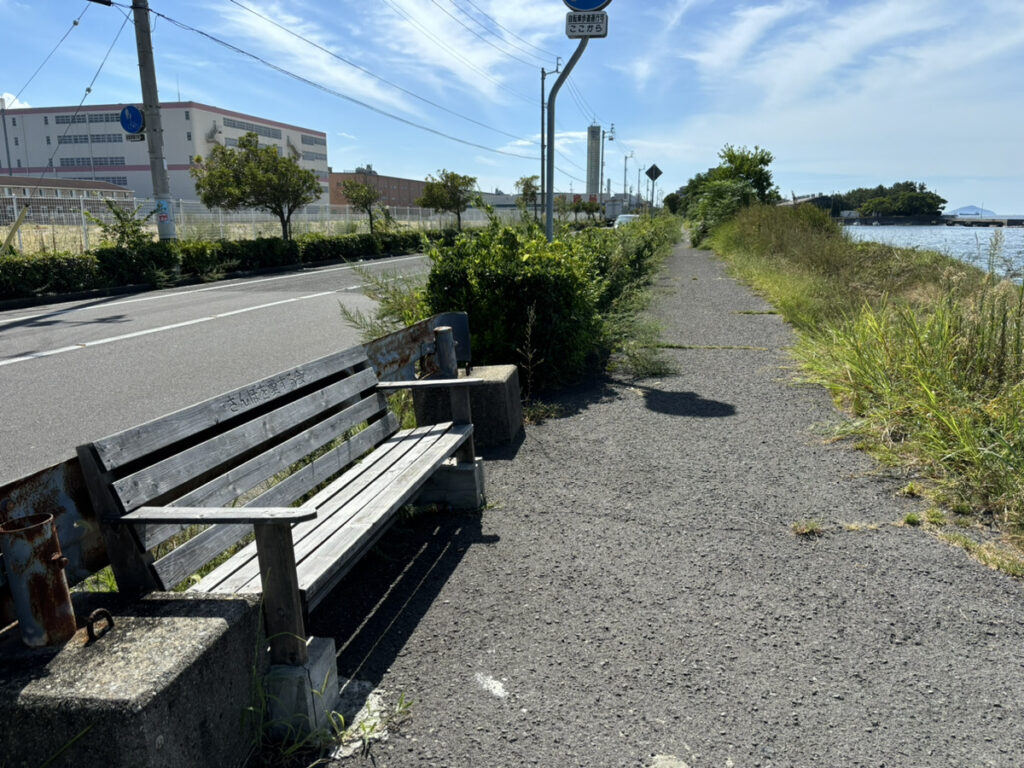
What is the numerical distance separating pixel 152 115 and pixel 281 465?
18.1 meters

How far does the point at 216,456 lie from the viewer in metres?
2.69

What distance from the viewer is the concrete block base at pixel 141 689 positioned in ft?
5.70

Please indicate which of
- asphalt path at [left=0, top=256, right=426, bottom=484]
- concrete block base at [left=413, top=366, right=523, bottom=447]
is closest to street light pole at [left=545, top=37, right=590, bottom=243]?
asphalt path at [left=0, top=256, right=426, bottom=484]

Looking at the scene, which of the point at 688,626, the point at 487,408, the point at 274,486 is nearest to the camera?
the point at 688,626

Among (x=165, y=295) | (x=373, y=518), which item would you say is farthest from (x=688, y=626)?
(x=165, y=295)

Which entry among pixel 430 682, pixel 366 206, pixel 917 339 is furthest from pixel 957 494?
pixel 366 206

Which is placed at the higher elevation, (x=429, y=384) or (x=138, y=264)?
(x=138, y=264)

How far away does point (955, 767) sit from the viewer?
2.17 m

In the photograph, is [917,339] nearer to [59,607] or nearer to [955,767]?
[955,767]

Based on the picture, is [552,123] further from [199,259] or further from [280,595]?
[199,259]

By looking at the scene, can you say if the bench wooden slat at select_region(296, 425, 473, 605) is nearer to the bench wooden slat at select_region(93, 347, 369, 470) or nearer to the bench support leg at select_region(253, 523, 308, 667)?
the bench support leg at select_region(253, 523, 308, 667)

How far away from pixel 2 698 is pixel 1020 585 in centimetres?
357

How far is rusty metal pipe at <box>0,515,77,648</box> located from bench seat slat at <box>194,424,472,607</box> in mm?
551

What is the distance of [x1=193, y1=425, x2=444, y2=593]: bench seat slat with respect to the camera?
2533mm
